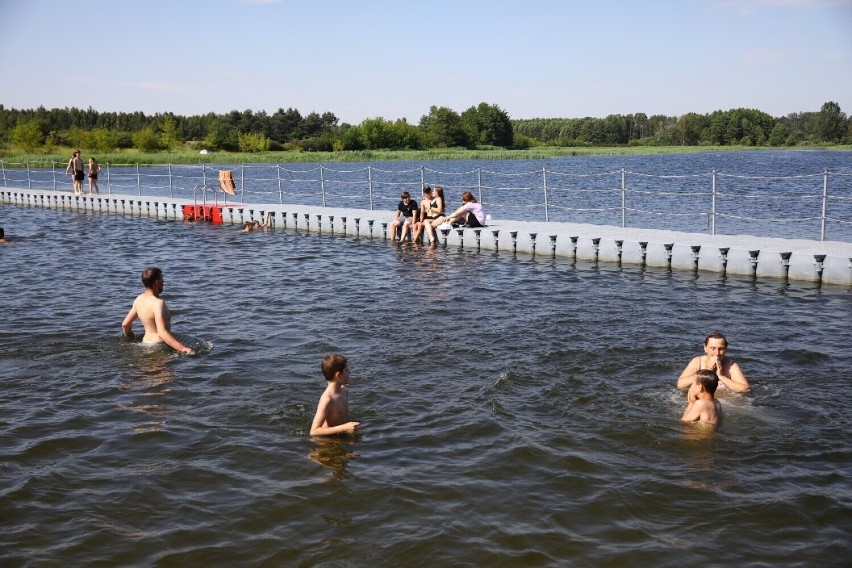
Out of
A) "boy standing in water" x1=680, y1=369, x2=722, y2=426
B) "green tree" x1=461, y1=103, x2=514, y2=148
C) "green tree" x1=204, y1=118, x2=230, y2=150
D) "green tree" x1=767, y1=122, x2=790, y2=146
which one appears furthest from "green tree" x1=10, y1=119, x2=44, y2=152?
"green tree" x1=767, y1=122, x2=790, y2=146

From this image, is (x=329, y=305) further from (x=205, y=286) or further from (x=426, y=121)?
(x=426, y=121)

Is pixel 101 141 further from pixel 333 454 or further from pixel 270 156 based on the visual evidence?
pixel 333 454

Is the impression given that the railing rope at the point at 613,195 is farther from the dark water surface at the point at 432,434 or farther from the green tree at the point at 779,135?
the green tree at the point at 779,135

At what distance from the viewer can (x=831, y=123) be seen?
13675 centimetres

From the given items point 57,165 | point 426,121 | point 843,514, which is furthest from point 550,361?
point 426,121

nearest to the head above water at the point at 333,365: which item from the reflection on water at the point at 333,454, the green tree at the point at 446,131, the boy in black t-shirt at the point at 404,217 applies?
the reflection on water at the point at 333,454

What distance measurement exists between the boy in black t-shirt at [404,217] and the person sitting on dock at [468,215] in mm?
1190

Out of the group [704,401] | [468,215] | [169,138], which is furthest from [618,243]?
[169,138]

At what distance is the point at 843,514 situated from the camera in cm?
632

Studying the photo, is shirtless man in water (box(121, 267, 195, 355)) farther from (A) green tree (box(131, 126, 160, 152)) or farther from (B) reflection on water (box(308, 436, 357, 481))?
(A) green tree (box(131, 126, 160, 152))

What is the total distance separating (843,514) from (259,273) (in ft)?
44.0

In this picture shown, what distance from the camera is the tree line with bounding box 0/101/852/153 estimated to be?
11238cm

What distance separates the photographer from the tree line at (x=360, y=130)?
369ft

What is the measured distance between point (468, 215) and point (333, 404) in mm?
13805
